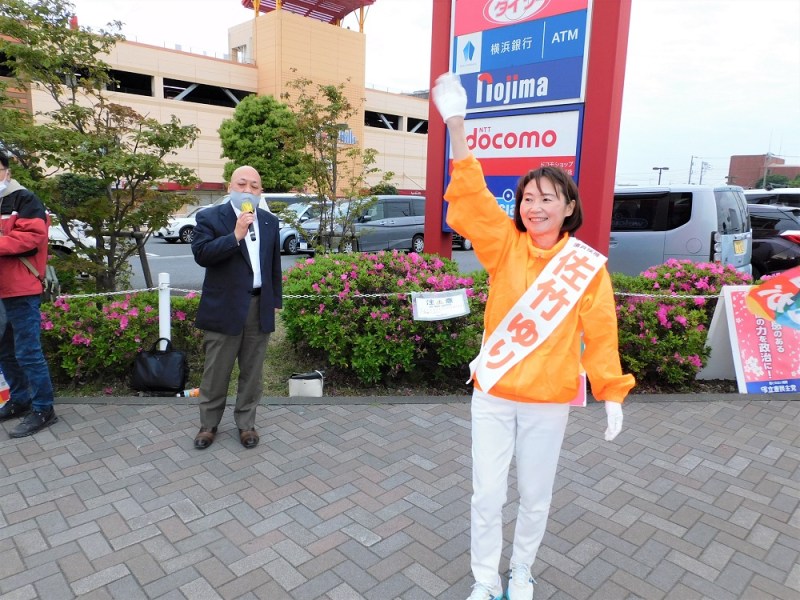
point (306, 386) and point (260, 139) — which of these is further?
point (260, 139)

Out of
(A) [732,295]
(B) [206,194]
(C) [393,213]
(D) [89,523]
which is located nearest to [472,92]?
(A) [732,295]

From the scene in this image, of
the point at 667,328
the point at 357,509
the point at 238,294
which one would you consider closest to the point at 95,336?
the point at 238,294

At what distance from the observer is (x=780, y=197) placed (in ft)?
40.5

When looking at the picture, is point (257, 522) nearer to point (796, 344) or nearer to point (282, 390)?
point (282, 390)

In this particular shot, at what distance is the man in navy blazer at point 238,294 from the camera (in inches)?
134

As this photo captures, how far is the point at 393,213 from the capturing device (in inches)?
600

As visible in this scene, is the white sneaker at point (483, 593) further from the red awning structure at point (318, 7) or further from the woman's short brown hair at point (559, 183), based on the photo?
the red awning structure at point (318, 7)

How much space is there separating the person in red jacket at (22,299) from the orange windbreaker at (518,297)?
2.94 metres

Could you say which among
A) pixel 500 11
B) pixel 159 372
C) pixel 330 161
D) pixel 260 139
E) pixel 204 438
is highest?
pixel 260 139

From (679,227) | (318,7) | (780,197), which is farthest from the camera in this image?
(318,7)

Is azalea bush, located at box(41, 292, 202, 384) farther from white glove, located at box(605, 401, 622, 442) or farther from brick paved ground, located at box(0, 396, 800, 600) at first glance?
white glove, located at box(605, 401, 622, 442)

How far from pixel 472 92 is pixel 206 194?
96.6 ft

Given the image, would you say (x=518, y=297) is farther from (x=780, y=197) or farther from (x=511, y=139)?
(x=780, y=197)

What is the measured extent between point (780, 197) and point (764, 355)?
9472mm
